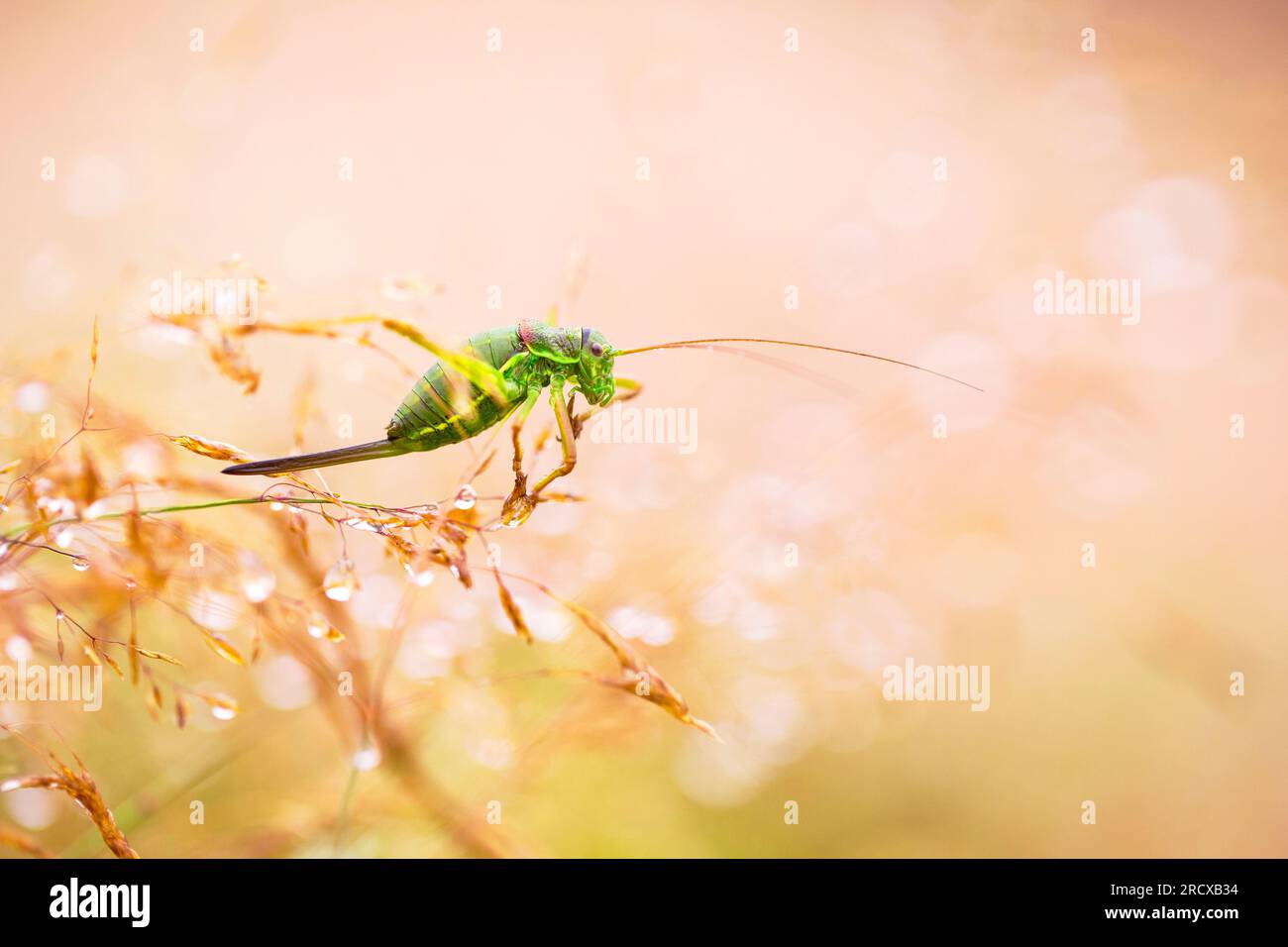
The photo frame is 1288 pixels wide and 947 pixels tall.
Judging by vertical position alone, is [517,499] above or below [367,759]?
above

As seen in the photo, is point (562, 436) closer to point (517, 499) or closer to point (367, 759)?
point (517, 499)

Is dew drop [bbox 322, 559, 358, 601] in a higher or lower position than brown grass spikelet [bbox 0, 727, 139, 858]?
higher

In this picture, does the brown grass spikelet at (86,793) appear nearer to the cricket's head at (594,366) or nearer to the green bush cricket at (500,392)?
the green bush cricket at (500,392)

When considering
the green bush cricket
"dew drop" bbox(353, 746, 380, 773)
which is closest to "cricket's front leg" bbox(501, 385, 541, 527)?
the green bush cricket

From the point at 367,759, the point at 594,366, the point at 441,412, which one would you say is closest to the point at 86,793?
the point at 367,759

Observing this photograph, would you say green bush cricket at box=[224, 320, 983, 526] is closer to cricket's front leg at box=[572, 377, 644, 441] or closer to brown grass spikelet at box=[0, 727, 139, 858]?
cricket's front leg at box=[572, 377, 644, 441]

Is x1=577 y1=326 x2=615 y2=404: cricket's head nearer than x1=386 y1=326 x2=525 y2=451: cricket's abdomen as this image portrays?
No
